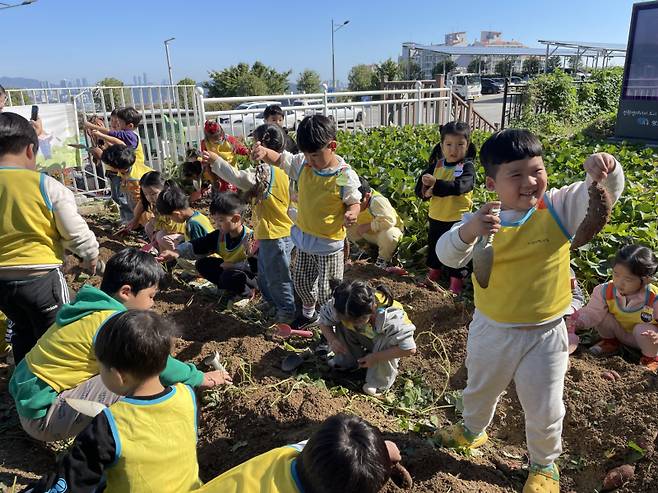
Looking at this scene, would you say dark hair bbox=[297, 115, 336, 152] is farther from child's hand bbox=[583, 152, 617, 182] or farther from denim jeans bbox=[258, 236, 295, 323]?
child's hand bbox=[583, 152, 617, 182]

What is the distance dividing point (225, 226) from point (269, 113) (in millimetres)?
1883

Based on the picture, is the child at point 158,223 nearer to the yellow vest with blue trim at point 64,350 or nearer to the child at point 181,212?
the child at point 181,212

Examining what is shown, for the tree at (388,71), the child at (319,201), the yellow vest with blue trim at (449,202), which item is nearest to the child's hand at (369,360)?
the child at (319,201)

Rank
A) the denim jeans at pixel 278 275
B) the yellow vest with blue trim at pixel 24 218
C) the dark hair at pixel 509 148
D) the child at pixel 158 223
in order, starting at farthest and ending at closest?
1. the child at pixel 158 223
2. the denim jeans at pixel 278 275
3. the yellow vest with blue trim at pixel 24 218
4. the dark hair at pixel 509 148

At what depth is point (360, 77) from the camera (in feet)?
167

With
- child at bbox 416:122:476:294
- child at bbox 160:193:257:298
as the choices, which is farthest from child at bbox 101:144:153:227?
child at bbox 416:122:476:294

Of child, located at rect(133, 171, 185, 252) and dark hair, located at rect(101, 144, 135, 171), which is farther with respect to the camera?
dark hair, located at rect(101, 144, 135, 171)

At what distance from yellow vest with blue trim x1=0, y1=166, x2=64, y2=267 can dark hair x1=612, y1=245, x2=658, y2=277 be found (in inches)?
134

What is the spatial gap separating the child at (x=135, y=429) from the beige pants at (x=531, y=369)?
49.2 inches

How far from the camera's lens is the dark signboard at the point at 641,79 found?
420 inches

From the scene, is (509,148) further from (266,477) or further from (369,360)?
(369,360)

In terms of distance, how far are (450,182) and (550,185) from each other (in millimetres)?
2204

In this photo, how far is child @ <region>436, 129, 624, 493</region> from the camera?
2000 millimetres

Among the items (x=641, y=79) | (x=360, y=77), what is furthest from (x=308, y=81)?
(x=641, y=79)
